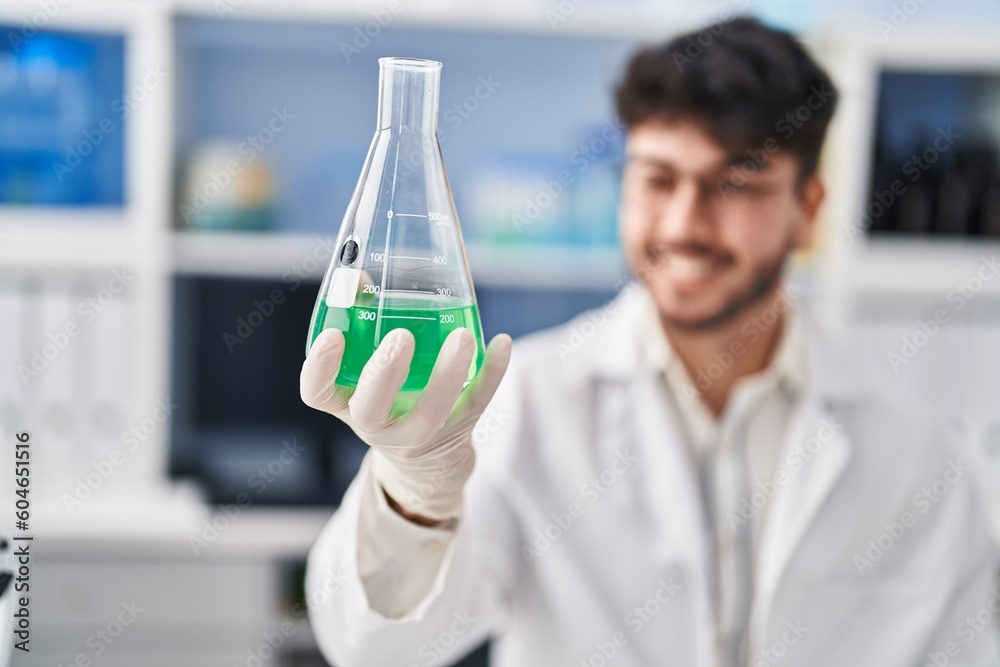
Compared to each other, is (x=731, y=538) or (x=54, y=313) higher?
(x=54, y=313)

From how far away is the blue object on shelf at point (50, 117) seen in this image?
2250 millimetres

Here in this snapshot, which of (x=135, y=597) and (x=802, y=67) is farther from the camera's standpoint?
(x=135, y=597)

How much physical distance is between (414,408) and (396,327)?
0.28ft

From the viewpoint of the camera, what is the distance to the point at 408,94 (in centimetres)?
78

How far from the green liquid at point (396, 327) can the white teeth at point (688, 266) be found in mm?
759

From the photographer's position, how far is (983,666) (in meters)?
1.40

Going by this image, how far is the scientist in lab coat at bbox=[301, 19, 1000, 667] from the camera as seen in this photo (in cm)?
145

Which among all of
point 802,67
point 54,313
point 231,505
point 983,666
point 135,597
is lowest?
point 135,597

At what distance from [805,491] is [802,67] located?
661 millimetres

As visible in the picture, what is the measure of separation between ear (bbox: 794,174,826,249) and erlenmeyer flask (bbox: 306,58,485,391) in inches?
37.2

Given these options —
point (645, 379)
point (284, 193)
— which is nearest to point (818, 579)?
point (645, 379)

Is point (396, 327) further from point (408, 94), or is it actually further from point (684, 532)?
point (684, 532)

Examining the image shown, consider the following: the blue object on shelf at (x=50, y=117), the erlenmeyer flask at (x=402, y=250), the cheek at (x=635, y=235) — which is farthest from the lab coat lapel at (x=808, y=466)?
the blue object on shelf at (x=50, y=117)

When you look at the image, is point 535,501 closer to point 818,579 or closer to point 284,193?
point 818,579
